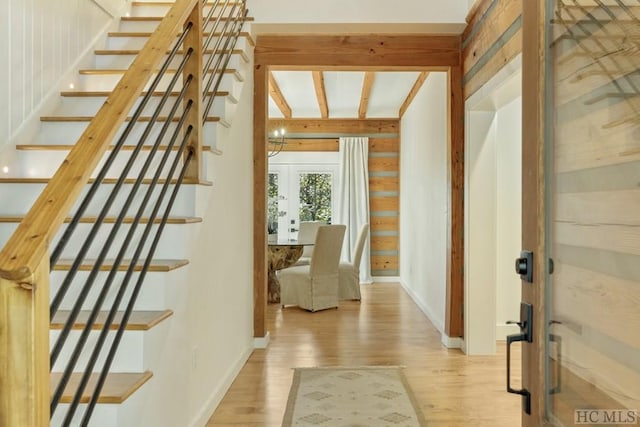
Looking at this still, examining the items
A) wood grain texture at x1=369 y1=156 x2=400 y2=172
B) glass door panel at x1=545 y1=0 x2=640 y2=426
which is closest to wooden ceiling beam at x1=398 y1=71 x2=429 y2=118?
wood grain texture at x1=369 y1=156 x2=400 y2=172

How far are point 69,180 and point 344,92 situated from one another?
17.7 ft

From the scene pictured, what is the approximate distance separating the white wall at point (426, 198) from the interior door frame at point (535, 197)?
3027 millimetres

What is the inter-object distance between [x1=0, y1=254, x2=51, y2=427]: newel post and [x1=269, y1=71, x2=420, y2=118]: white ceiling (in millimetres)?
4674

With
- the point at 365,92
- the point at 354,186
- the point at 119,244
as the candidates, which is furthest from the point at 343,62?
the point at 354,186

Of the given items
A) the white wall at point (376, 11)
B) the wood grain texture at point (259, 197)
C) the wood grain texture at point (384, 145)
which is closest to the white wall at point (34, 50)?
the wood grain texture at point (259, 197)

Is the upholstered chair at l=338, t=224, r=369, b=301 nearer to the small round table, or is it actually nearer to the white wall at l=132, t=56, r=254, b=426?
the small round table

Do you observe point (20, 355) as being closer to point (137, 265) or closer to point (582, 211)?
point (137, 265)

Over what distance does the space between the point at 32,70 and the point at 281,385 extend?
7.93 ft

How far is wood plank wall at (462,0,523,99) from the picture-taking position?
2725mm

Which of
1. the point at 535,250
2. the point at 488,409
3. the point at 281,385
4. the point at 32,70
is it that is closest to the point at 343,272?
the point at 281,385

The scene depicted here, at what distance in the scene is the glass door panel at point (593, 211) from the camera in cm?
88

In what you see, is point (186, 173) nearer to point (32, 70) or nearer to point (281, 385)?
point (32, 70)

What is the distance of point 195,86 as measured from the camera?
2.13m

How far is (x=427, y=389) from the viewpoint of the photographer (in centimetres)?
296
